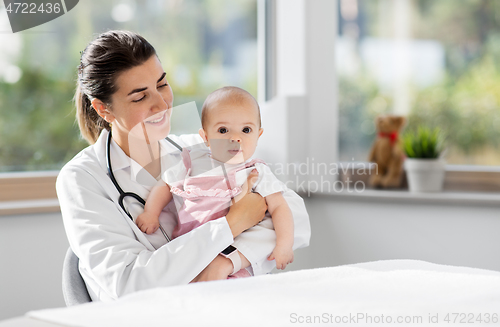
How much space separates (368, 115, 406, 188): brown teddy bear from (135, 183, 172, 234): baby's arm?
4.39 feet

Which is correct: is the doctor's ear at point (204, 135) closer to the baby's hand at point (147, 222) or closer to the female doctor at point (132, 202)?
the female doctor at point (132, 202)

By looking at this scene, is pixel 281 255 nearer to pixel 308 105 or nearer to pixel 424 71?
pixel 308 105

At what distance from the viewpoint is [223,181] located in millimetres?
1236

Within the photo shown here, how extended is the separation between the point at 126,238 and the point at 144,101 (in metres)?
0.37

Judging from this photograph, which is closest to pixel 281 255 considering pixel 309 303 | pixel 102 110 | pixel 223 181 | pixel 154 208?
pixel 223 181

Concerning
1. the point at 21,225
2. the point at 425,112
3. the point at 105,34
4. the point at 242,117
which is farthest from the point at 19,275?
the point at 425,112

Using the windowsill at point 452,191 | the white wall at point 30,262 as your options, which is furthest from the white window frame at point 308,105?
the white wall at point 30,262

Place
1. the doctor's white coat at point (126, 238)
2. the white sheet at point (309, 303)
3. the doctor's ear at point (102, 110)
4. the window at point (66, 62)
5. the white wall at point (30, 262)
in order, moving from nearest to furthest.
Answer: the white sheet at point (309, 303), the doctor's white coat at point (126, 238), the doctor's ear at point (102, 110), the white wall at point (30, 262), the window at point (66, 62)

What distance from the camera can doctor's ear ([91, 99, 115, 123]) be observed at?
134cm

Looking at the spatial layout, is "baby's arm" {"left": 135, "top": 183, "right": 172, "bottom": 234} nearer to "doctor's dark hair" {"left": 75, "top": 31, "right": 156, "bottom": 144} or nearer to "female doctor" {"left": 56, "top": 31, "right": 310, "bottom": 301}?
"female doctor" {"left": 56, "top": 31, "right": 310, "bottom": 301}

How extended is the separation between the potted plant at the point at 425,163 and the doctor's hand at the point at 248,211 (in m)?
1.15

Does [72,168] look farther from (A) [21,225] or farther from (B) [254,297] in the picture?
(A) [21,225]

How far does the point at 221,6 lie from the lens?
255 centimetres

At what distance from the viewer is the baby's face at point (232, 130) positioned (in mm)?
1216
